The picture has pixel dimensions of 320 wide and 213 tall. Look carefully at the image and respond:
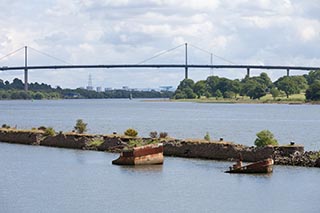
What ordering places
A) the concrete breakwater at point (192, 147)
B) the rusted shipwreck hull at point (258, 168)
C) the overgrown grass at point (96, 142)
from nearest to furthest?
the rusted shipwreck hull at point (258, 168) → the concrete breakwater at point (192, 147) → the overgrown grass at point (96, 142)

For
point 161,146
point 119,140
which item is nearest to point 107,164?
point 161,146

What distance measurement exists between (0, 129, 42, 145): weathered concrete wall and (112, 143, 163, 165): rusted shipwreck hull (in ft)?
51.0

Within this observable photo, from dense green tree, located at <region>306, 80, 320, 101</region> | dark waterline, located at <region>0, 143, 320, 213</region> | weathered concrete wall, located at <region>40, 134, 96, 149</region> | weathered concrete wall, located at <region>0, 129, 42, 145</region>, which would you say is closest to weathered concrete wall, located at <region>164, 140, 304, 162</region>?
dark waterline, located at <region>0, 143, 320, 213</region>

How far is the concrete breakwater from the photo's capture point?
39.2 meters

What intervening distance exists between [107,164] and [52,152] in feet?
28.0

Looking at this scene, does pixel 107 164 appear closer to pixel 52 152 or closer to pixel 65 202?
pixel 52 152

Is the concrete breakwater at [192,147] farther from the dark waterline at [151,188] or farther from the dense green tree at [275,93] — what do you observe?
the dense green tree at [275,93]

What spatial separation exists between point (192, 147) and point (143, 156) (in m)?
4.14

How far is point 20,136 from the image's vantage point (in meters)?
57.5

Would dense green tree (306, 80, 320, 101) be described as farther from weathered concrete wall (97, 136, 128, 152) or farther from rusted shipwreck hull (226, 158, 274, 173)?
rusted shipwreck hull (226, 158, 274, 173)

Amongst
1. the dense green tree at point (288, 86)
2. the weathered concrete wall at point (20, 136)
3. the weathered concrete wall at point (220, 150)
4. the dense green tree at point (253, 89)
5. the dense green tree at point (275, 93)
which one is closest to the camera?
the weathered concrete wall at point (220, 150)

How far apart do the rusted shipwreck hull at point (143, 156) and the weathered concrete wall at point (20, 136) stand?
15532mm

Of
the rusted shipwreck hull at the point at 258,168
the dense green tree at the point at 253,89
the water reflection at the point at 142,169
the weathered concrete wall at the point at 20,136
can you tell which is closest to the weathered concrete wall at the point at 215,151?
the rusted shipwreck hull at the point at 258,168

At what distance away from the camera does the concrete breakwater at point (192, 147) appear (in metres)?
39.2
